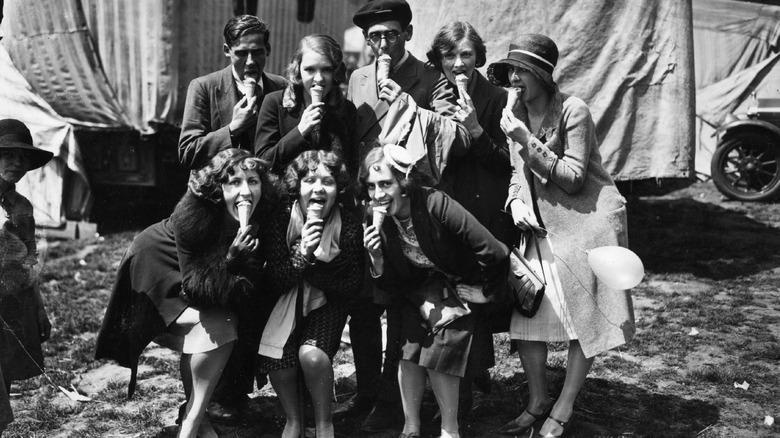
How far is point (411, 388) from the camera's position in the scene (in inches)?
160

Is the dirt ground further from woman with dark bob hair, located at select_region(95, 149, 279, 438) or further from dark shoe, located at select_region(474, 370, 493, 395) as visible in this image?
woman with dark bob hair, located at select_region(95, 149, 279, 438)

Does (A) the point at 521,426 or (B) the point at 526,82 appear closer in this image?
(B) the point at 526,82

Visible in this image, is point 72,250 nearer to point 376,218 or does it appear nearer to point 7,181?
point 7,181

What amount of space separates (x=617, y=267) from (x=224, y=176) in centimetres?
192

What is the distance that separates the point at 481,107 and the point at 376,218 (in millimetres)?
977

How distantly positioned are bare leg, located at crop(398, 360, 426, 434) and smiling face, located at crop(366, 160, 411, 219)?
0.77m

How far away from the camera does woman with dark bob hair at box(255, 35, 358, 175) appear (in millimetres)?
4039

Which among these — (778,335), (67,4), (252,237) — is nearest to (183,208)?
(252,237)

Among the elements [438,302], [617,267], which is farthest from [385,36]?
[617,267]

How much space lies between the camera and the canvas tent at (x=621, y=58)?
7234 mm

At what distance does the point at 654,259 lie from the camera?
7941 mm

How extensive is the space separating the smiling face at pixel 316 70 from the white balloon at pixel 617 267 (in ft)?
5.14

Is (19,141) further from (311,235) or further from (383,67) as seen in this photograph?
(383,67)

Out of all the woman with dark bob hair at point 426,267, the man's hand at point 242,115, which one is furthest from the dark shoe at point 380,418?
the man's hand at point 242,115
